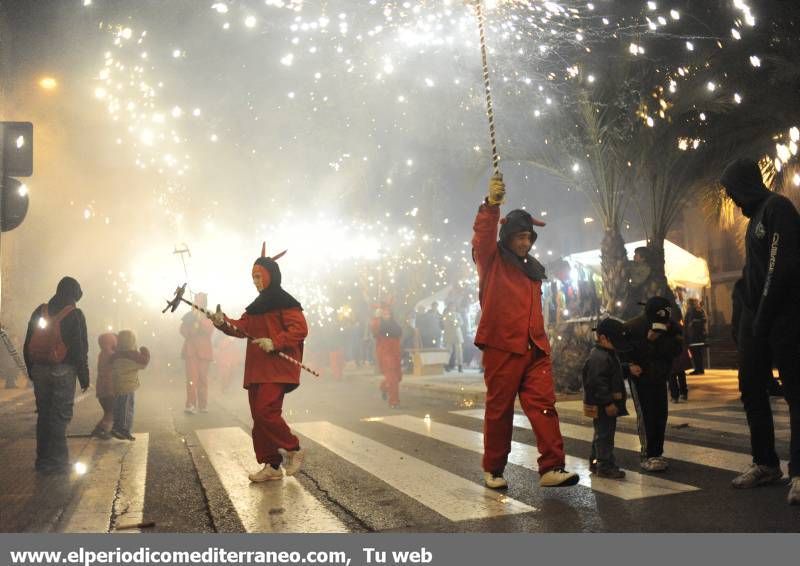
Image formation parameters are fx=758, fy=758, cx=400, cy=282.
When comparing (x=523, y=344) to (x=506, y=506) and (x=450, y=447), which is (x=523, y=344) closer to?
(x=506, y=506)

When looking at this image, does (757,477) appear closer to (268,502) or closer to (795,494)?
(795,494)

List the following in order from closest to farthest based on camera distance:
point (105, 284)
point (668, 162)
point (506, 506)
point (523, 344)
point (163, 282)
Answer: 1. point (506, 506)
2. point (523, 344)
3. point (668, 162)
4. point (163, 282)
5. point (105, 284)

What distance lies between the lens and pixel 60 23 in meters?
25.9

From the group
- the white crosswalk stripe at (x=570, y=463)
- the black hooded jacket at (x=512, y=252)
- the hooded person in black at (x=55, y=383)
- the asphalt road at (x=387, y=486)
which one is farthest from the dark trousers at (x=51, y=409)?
the black hooded jacket at (x=512, y=252)

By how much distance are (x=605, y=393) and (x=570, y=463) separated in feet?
3.28

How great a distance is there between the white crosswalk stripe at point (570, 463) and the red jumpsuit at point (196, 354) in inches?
172

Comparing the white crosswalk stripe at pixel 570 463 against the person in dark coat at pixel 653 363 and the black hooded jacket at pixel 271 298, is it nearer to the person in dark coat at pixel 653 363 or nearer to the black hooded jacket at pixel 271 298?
the person in dark coat at pixel 653 363

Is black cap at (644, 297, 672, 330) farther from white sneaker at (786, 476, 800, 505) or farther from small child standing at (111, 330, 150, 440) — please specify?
small child standing at (111, 330, 150, 440)

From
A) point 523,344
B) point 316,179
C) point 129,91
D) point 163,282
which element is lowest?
point 523,344

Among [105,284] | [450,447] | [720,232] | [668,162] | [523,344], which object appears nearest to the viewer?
[523,344]

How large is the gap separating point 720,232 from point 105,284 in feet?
108

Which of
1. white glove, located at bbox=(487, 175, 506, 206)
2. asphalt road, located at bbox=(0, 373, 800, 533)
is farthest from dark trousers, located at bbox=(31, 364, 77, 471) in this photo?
→ white glove, located at bbox=(487, 175, 506, 206)

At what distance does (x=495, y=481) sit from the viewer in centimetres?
548
